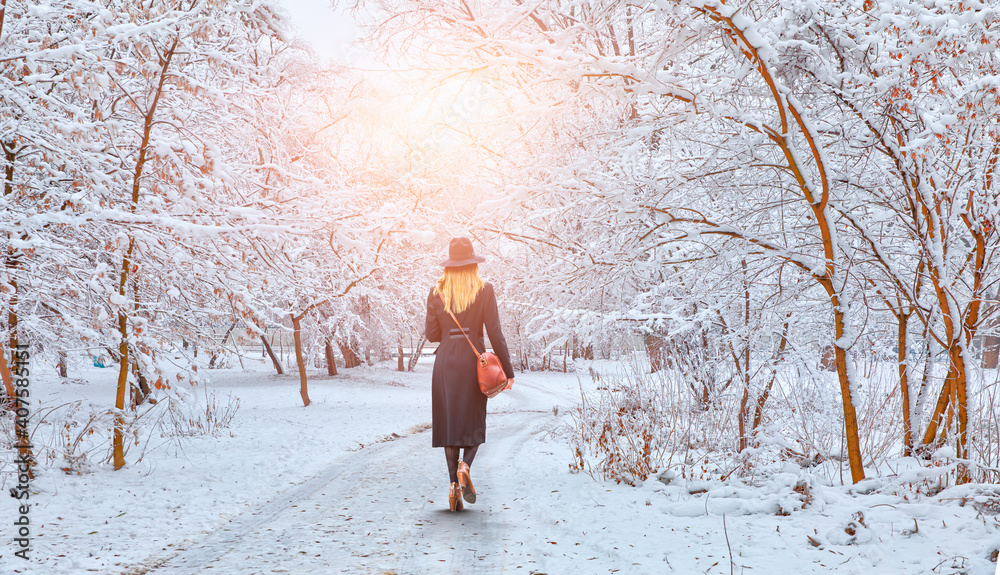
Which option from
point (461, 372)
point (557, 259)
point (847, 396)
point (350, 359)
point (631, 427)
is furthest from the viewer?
point (350, 359)

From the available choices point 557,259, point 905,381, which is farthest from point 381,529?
point 905,381

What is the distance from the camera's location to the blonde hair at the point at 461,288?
4945 mm

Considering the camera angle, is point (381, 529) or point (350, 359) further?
point (350, 359)

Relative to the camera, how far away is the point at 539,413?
1479cm

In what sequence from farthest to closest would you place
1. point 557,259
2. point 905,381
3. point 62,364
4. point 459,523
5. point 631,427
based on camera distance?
1. point 62,364
2. point 631,427
3. point 557,259
4. point 905,381
5. point 459,523

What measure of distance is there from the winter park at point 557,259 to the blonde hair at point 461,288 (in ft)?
0.08

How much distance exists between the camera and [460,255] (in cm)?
500

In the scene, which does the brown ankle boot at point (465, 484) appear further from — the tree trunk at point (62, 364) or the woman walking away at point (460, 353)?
the tree trunk at point (62, 364)

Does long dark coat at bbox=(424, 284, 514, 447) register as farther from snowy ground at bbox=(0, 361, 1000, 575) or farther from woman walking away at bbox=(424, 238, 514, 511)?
snowy ground at bbox=(0, 361, 1000, 575)

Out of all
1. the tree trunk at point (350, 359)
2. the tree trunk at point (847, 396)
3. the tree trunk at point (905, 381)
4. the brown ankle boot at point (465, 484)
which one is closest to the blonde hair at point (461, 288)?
the brown ankle boot at point (465, 484)

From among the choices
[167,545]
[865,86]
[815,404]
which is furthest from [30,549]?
[815,404]

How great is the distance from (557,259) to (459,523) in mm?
2227

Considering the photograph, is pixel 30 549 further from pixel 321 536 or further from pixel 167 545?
pixel 321 536

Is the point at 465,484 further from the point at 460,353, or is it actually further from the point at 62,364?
the point at 62,364
